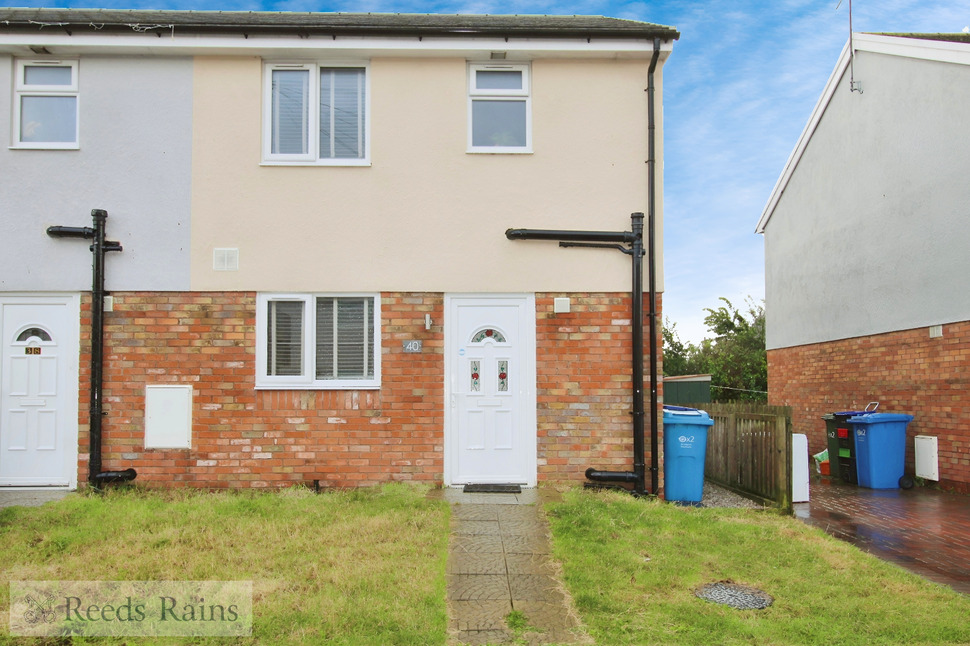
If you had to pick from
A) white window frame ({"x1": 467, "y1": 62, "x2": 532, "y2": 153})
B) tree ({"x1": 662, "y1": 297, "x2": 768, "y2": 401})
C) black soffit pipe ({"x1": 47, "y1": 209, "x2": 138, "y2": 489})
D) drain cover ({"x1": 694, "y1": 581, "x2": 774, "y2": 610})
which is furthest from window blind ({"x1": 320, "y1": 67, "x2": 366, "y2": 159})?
tree ({"x1": 662, "y1": 297, "x2": 768, "y2": 401})

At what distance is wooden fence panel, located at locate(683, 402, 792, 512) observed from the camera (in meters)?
7.69

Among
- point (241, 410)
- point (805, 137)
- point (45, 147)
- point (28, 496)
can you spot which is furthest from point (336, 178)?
point (805, 137)

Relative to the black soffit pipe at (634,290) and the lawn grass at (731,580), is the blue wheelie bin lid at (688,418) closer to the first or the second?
the black soffit pipe at (634,290)

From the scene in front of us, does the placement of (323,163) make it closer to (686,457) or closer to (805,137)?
(686,457)

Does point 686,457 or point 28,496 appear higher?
point 686,457

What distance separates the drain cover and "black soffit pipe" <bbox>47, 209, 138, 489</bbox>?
628cm

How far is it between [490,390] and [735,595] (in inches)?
154

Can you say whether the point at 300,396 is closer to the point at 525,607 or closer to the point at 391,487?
the point at 391,487

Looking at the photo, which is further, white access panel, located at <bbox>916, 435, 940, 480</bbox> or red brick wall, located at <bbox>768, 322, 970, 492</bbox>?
white access panel, located at <bbox>916, 435, 940, 480</bbox>

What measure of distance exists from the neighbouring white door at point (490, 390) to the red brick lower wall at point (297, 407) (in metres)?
0.14

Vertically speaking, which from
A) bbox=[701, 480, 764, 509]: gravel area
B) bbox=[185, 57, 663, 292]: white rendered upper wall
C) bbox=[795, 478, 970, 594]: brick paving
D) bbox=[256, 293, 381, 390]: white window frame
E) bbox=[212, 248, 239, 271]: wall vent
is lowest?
bbox=[795, 478, 970, 594]: brick paving

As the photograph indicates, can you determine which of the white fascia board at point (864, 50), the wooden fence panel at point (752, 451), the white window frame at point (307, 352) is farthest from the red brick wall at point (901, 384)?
the white window frame at point (307, 352)

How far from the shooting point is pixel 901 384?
11.6m

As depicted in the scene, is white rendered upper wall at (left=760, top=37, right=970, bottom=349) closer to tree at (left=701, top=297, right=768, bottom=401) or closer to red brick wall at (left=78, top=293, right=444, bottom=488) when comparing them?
tree at (left=701, top=297, right=768, bottom=401)
